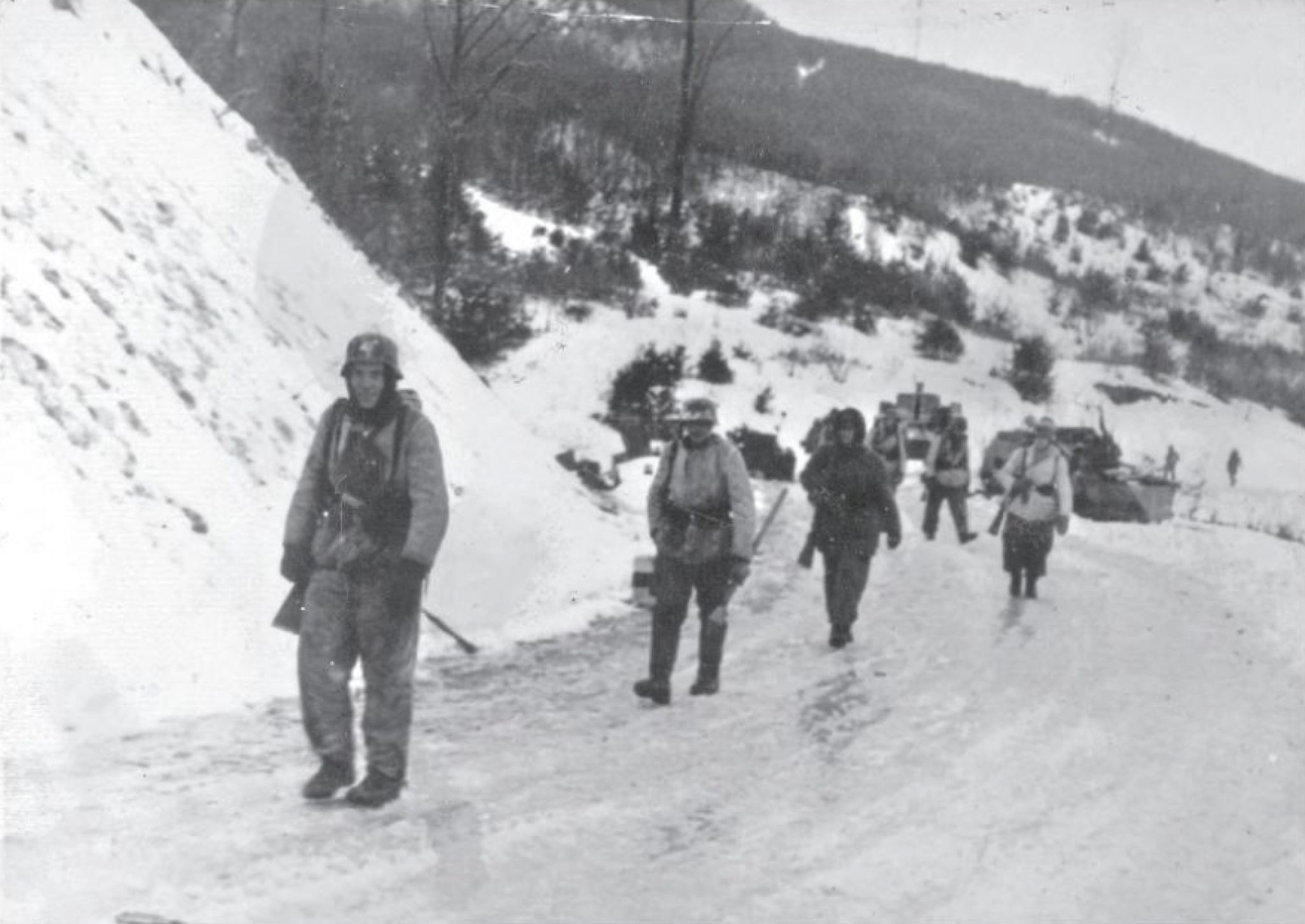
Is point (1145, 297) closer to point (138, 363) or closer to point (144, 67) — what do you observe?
point (144, 67)

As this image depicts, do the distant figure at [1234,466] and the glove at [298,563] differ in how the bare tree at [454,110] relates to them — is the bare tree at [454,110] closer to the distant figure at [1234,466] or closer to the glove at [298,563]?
the glove at [298,563]

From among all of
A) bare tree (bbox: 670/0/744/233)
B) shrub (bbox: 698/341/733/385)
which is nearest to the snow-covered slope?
shrub (bbox: 698/341/733/385)

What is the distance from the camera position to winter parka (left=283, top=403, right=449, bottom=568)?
6133 mm

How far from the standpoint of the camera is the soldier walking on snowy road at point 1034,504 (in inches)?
551

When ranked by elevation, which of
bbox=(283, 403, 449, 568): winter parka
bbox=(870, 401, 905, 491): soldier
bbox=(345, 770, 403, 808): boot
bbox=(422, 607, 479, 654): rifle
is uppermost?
bbox=(283, 403, 449, 568): winter parka

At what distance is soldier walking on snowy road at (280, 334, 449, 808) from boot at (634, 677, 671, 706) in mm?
2656

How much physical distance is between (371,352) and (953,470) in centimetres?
1289

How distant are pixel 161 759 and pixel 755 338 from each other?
36.0 m

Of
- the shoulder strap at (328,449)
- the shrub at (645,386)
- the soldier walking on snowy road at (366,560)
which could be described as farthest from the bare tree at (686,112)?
the soldier walking on snowy road at (366,560)

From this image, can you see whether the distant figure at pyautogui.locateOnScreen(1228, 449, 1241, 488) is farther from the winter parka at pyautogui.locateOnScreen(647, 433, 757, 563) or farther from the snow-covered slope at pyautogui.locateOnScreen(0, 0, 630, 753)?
the winter parka at pyautogui.locateOnScreen(647, 433, 757, 563)

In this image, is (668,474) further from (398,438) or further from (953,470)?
(953,470)

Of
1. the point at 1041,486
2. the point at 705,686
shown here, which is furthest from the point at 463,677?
the point at 1041,486

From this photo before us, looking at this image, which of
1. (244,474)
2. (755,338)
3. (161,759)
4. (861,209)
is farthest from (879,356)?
(161,759)

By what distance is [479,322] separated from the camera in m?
26.7
